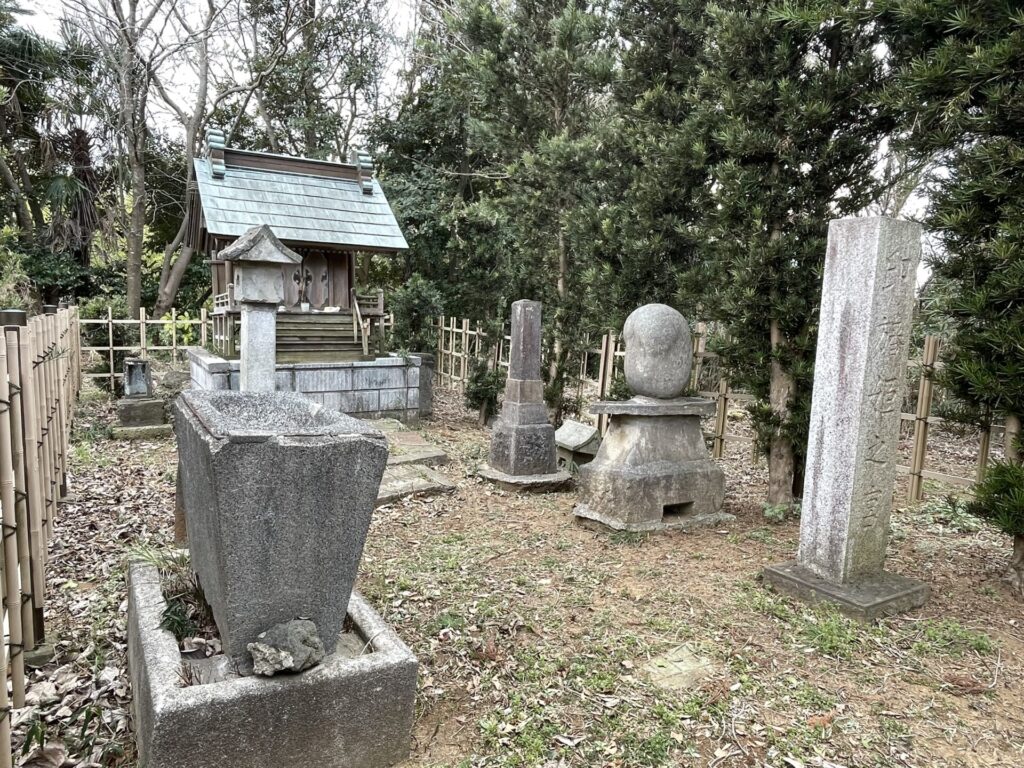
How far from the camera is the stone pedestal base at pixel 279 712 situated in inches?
89.8

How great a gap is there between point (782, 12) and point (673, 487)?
3983mm

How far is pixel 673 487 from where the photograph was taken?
18.2 feet

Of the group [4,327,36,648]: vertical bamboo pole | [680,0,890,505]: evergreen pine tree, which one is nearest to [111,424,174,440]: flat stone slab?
[4,327,36,648]: vertical bamboo pole

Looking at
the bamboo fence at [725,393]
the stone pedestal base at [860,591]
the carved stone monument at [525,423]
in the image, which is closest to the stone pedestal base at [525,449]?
the carved stone monument at [525,423]

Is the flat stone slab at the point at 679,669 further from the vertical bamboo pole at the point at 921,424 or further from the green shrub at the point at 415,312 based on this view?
the green shrub at the point at 415,312

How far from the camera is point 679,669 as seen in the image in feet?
11.1

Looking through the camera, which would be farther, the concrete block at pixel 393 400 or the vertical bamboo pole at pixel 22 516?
the concrete block at pixel 393 400

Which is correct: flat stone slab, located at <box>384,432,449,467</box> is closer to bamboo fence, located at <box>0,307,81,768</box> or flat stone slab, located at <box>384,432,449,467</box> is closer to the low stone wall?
the low stone wall

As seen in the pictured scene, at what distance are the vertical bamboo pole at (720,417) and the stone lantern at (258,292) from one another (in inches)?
193

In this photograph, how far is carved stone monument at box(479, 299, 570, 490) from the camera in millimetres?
7348

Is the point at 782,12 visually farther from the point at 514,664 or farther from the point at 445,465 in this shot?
the point at 445,465

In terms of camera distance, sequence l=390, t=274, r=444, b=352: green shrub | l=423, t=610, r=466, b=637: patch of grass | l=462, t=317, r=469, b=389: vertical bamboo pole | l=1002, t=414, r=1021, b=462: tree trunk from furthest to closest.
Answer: l=390, t=274, r=444, b=352: green shrub
l=462, t=317, r=469, b=389: vertical bamboo pole
l=1002, t=414, r=1021, b=462: tree trunk
l=423, t=610, r=466, b=637: patch of grass

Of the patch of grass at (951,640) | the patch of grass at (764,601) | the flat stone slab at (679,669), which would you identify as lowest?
the flat stone slab at (679,669)

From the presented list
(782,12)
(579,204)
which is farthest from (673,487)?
(579,204)
